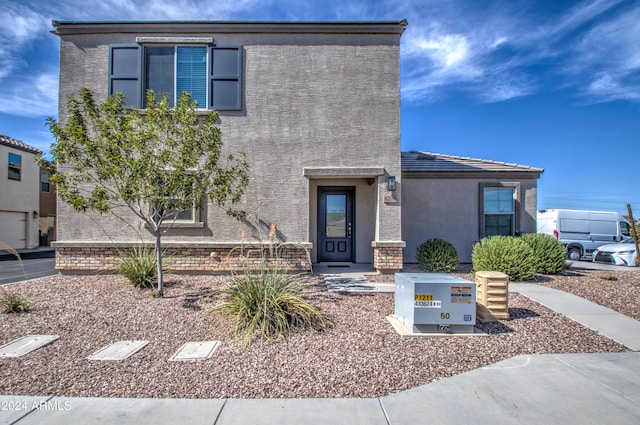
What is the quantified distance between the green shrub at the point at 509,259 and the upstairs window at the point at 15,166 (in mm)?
25256

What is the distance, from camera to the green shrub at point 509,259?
7.87m

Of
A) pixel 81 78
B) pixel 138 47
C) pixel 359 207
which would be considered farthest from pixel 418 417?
pixel 81 78

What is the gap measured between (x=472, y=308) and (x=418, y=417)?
2303mm

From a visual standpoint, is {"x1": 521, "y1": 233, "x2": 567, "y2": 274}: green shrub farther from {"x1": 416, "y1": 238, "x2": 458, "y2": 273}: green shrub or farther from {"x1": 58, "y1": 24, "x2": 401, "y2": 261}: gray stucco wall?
{"x1": 58, "y1": 24, "x2": 401, "y2": 261}: gray stucco wall

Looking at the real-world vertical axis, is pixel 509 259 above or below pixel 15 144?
below

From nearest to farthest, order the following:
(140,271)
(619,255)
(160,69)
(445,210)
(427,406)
Result: (427,406) → (140,271) → (160,69) → (445,210) → (619,255)

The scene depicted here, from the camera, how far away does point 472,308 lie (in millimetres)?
4703

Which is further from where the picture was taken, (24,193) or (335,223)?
(24,193)

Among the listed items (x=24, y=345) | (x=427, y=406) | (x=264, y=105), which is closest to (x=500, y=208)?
(x=264, y=105)

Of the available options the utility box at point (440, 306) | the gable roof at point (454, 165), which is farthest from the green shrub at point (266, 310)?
the gable roof at point (454, 165)

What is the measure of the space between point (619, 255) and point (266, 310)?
47.6 ft

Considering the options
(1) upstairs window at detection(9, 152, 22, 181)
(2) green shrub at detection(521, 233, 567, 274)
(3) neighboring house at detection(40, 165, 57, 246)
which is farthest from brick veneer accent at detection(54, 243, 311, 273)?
(3) neighboring house at detection(40, 165, 57, 246)

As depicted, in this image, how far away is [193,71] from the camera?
8.96 metres

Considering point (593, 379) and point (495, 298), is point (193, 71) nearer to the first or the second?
Answer: point (495, 298)
